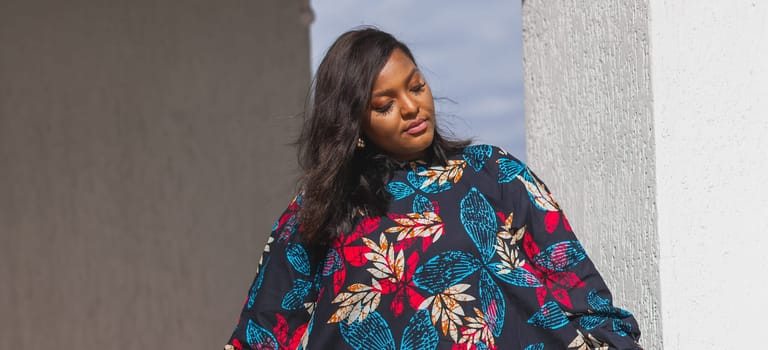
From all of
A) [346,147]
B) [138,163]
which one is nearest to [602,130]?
[346,147]

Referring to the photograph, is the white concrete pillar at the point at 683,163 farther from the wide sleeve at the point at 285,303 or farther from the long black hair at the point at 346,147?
the wide sleeve at the point at 285,303

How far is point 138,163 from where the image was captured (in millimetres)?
4293

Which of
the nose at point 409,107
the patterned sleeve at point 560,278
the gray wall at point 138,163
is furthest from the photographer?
the gray wall at point 138,163

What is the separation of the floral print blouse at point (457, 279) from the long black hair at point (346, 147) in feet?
0.09

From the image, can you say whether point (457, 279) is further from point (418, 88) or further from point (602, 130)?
point (602, 130)

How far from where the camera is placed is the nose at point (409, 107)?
154 centimetres

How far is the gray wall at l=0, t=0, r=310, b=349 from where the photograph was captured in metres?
4.06

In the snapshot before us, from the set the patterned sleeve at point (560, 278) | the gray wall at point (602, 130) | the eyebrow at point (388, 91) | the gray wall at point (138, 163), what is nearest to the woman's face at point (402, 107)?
the eyebrow at point (388, 91)

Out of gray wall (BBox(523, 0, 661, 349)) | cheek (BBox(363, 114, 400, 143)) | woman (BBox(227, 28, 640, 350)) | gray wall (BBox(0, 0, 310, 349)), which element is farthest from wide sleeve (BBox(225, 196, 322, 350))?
gray wall (BBox(0, 0, 310, 349))

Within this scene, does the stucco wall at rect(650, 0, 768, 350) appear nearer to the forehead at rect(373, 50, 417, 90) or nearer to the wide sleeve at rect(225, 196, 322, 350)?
the forehead at rect(373, 50, 417, 90)

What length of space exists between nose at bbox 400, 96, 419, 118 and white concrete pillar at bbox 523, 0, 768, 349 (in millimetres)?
420

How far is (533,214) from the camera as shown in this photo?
4.97 feet

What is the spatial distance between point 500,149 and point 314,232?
1.12 ft

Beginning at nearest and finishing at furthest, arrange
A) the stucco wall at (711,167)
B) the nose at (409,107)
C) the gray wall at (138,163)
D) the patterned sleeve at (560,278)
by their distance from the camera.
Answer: the patterned sleeve at (560,278), the nose at (409,107), the stucco wall at (711,167), the gray wall at (138,163)
